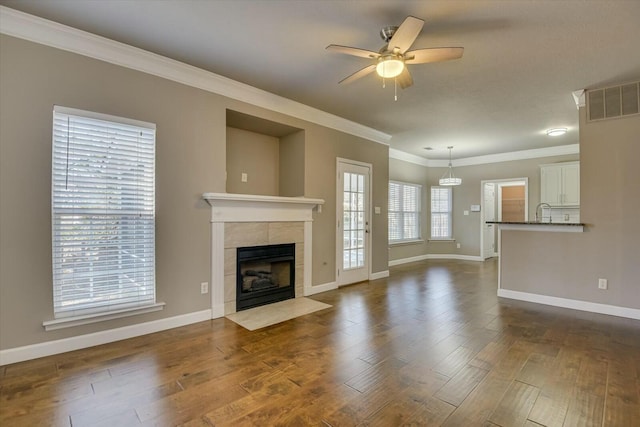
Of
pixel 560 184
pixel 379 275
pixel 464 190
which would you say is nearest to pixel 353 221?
pixel 379 275

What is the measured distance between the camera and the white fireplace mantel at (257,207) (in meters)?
3.47

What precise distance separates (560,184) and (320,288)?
5.62m

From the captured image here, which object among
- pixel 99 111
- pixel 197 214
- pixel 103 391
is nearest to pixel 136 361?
pixel 103 391

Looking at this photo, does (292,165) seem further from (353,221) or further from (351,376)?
(351,376)

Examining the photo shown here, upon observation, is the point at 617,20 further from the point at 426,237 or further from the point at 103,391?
the point at 426,237

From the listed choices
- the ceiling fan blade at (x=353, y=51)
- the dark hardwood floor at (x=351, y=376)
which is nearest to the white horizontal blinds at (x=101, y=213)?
the dark hardwood floor at (x=351, y=376)

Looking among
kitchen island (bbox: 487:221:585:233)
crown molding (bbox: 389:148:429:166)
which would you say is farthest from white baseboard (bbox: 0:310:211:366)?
crown molding (bbox: 389:148:429:166)

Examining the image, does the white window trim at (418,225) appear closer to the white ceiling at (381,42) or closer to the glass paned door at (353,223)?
the glass paned door at (353,223)

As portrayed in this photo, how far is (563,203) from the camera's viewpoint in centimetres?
630

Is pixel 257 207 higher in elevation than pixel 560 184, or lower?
lower

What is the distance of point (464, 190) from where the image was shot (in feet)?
26.7

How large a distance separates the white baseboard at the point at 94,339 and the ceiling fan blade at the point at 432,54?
328 centimetres

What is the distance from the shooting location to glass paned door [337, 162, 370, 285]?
502 centimetres

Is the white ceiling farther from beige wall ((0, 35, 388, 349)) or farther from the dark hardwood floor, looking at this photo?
the dark hardwood floor
